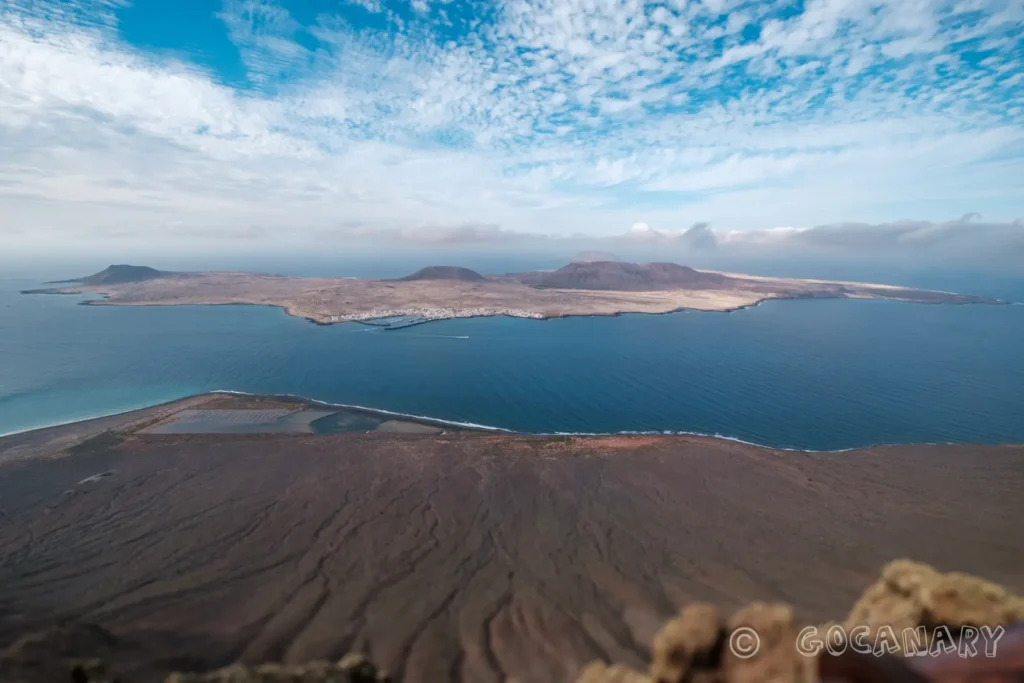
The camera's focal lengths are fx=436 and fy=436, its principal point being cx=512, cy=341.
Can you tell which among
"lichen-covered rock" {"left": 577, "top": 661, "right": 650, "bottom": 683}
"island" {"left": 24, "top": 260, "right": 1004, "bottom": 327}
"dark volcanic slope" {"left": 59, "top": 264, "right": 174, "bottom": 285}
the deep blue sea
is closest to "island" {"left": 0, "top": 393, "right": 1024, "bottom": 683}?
"lichen-covered rock" {"left": 577, "top": 661, "right": 650, "bottom": 683}

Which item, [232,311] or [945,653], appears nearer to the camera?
[945,653]

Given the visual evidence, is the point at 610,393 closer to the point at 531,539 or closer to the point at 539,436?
the point at 539,436

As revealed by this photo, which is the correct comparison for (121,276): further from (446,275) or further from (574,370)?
(574,370)

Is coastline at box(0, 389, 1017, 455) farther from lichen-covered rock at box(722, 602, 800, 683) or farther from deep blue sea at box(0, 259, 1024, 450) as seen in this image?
lichen-covered rock at box(722, 602, 800, 683)

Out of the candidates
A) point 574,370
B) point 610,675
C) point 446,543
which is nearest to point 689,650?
point 610,675

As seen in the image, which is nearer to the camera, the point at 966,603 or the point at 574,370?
the point at 966,603

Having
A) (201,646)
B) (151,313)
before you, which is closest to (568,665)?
(201,646)
